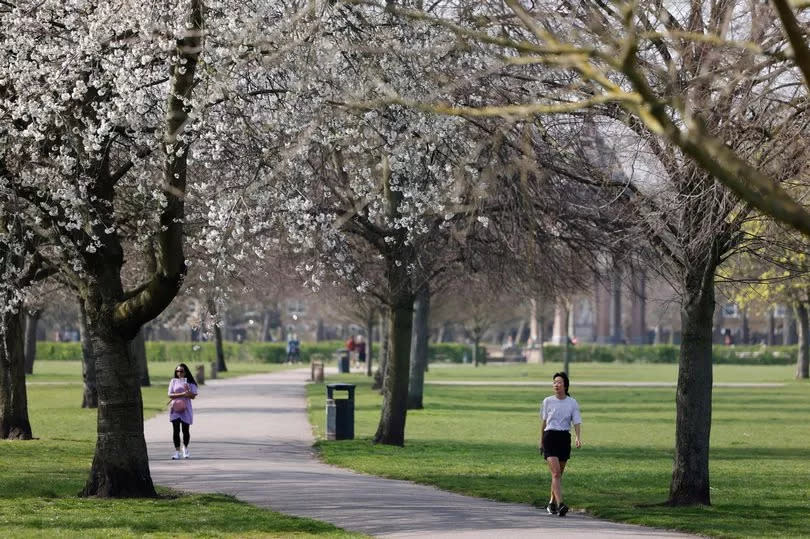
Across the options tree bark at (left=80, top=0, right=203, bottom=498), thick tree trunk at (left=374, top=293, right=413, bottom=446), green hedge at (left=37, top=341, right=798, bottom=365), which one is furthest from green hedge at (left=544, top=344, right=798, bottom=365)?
tree bark at (left=80, top=0, right=203, bottom=498)

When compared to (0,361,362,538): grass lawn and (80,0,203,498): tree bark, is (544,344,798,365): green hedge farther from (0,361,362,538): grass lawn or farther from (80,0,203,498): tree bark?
(80,0,203,498): tree bark

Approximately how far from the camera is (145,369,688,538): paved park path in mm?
14469

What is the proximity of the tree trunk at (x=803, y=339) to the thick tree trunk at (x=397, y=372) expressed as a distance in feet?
127

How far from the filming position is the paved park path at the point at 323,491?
1447cm

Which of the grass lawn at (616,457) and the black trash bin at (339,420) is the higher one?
the black trash bin at (339,420)

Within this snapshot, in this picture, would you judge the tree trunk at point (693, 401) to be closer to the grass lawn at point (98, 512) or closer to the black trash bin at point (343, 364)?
the grass lawn at point (98, 512)

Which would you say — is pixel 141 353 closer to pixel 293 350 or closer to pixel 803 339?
pixel 803 339

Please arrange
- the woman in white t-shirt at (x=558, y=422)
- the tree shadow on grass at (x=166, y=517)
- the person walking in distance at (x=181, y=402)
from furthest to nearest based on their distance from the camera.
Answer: the person walking in distance at (x=181, y=402) < the woman in white t-shirt at (x=558, y=422) < the tree shadow on grass at (x=166, y=517)

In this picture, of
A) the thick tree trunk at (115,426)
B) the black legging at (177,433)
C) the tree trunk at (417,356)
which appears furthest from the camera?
the tree trunk at (417,356)

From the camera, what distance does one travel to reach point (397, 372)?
1043 inches

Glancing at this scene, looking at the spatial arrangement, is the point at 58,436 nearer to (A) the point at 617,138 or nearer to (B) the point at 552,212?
(B) the point at 552,212

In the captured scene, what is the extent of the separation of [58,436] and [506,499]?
14.1 m

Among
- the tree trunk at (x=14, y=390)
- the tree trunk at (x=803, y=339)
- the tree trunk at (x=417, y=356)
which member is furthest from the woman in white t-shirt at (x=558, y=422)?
the tree trunk at (x=803, y=339)

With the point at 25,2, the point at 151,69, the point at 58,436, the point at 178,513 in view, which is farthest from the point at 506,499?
the point at 58,436
